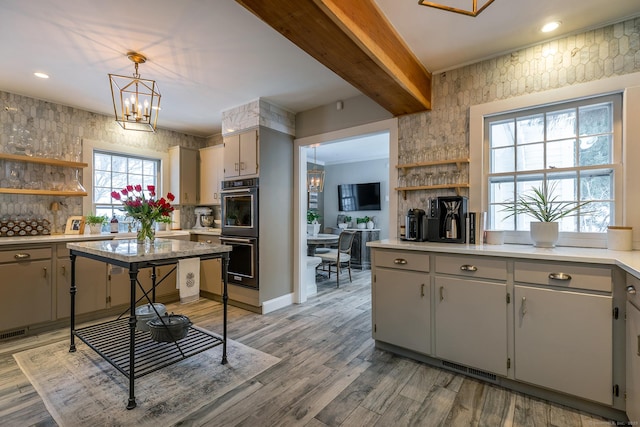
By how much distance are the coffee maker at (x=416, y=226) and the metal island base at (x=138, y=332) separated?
1603 mm

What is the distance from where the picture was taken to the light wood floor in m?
1.75

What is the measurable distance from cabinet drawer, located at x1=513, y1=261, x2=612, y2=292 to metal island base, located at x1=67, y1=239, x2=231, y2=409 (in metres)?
2.11

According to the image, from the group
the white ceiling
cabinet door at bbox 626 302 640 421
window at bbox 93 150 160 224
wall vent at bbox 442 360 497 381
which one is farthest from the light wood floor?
the white ceiling

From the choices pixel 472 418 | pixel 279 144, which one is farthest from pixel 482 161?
pixel 279 144

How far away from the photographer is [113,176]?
14.0 ft

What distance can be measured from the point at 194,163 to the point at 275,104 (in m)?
1.91

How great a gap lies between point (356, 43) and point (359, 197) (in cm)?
544

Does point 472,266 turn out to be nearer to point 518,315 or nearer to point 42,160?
point 518,315

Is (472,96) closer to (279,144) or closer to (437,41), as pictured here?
(437,41)

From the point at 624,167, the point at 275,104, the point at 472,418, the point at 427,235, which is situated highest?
the point at 275,104

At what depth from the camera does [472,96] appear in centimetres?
271

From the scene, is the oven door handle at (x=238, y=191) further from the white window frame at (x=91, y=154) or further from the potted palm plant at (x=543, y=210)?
the potted palm plant at (x=543, y=210)

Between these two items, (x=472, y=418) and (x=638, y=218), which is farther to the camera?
(x=638, y=218)

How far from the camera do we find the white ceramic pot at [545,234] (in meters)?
2.20
